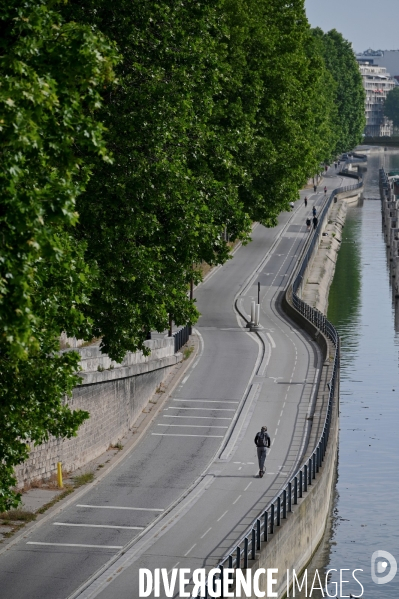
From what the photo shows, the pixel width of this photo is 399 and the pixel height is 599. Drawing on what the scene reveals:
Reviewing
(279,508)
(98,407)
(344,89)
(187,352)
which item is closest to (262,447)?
(98,407)

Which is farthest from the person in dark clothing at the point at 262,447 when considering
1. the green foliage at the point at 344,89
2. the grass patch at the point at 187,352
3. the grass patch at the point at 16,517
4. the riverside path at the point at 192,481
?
the green foliage at the point at 344,89

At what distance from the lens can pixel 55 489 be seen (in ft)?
107

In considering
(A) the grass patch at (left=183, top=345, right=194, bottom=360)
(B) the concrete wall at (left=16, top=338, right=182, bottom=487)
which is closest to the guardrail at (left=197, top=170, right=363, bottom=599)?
(B) the concrete wall at (left=16, top=338, right=182, bottom=487)

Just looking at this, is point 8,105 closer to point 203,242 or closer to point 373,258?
point 203,242

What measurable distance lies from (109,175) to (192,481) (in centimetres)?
916

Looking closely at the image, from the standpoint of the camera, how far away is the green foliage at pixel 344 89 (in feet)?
520

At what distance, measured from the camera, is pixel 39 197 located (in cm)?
1788

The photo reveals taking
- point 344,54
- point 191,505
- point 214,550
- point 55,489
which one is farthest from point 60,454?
point 344,54

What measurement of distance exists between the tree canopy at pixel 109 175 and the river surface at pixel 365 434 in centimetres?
836

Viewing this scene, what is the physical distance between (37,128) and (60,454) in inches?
670

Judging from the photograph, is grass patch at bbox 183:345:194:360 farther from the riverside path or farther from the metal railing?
the riverside path

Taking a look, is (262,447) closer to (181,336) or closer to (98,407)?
(98,407)

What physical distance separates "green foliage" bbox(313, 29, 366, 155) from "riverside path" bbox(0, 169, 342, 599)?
101605mm

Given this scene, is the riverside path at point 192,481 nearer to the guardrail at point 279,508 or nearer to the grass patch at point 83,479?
the grass patch at point 83,479
